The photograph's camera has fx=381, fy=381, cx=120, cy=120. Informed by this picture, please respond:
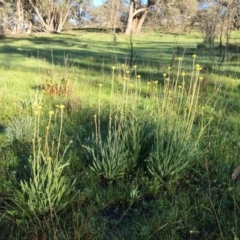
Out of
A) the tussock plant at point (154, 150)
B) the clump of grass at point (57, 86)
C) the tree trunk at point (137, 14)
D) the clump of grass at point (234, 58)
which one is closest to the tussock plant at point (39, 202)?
the tussock plant at point (154, 150)

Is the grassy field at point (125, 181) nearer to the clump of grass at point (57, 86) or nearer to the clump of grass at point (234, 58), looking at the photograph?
the clump of grass at point (57, 86)

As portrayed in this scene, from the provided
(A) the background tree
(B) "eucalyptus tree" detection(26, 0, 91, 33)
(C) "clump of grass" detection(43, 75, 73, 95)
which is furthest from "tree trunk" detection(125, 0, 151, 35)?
(C) "clump of grass" detection(43, 75, 73, 95)

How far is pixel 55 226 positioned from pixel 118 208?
628 mm

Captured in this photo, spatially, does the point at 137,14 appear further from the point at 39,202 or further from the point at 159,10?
the point at 39,202

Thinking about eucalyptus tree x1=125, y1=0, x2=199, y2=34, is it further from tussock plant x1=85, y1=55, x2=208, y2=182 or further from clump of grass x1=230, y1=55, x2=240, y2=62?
tussock plant x1=85, y1=55, x2=208, y2=182

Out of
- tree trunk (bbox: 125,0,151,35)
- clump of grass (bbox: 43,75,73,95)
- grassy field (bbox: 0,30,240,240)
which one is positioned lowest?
grassy field (bbox: 0,30,240,240)

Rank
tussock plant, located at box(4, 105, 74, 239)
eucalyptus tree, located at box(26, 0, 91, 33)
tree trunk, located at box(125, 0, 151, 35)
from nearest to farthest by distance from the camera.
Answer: tussock plant, located at box(4, 105, 74, 239) < tree trunk, located at box(125, 0, 151, 35) < eucalyptus tree, located at box(26, 0, 91, 33)

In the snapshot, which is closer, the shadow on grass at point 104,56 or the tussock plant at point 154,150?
the tussock plant at point 154,150

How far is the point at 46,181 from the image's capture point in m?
3.23

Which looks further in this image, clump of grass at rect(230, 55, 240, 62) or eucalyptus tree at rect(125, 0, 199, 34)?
eucalyptus tree at rect(125, 0, 199, 34)

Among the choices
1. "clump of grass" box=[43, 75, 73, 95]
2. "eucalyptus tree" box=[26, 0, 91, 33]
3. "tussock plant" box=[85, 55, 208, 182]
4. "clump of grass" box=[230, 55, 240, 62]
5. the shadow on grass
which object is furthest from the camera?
"eucalyptus tree" box=[26, 0, 91, 33]

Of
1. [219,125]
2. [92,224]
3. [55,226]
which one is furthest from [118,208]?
[219,125]

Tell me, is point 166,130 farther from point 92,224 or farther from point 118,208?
point 92,224

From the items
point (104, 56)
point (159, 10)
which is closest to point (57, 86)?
point (104, 56)
